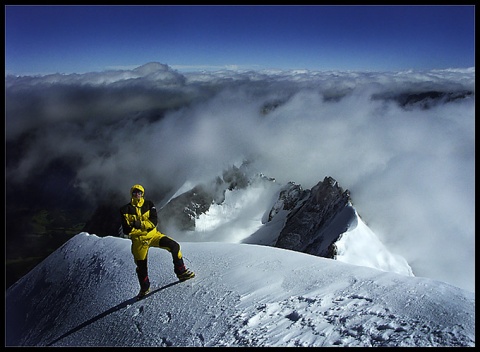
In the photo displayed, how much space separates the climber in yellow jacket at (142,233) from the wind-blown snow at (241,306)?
0.35 metres

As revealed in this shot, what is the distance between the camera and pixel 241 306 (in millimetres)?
6598

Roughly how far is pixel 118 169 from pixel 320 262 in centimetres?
19048

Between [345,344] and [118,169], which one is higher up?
[345,344]

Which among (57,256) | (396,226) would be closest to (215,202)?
(396,226)

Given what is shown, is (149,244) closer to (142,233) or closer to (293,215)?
(142,233)

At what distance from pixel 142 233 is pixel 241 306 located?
2.34 m

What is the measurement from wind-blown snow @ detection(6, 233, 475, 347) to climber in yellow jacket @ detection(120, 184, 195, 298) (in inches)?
13.7

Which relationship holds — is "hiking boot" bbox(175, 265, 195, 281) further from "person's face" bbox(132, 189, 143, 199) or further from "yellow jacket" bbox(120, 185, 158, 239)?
"person's face" bbox(132, 189, 143, 199)

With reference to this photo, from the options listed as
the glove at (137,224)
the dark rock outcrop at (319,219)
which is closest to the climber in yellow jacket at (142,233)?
the glove at (137,224)

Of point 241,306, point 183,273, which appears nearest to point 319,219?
point 183,273

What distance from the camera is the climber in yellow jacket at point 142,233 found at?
23.2 feet

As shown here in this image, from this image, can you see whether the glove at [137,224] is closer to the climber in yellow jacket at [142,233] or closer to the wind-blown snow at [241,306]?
the climber in yellow jacket at [142,233]

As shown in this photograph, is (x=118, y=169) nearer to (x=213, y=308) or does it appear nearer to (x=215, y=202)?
(x=215, y=202)

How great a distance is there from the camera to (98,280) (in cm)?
888
